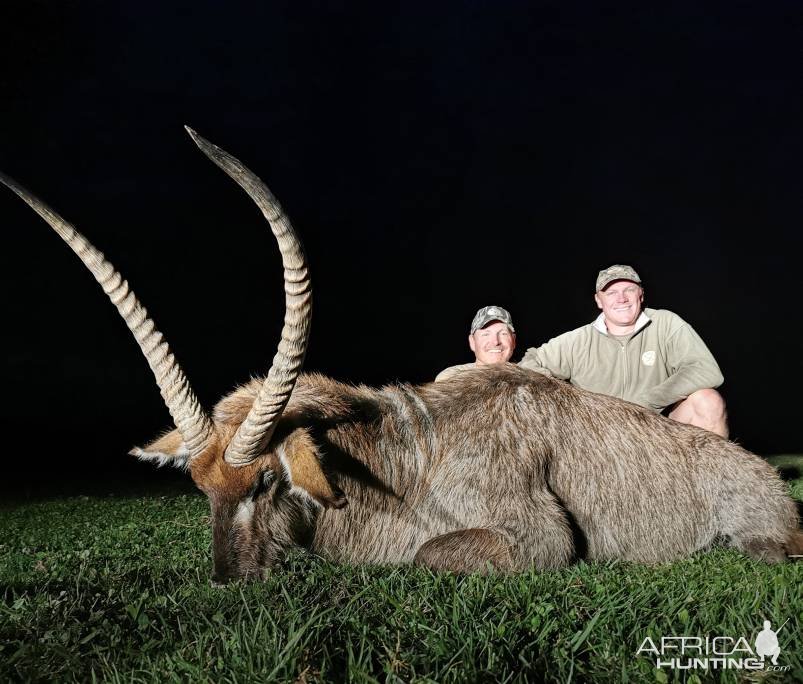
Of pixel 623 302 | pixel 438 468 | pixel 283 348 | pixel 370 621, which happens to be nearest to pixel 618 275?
pixel 623 302

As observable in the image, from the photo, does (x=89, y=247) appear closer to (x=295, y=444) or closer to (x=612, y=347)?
(x=295, y=444)

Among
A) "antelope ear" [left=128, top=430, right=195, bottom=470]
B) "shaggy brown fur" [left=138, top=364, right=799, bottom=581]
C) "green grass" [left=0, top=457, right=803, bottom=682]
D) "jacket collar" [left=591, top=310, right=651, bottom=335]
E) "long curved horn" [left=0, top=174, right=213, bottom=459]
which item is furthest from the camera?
"jacket collar" [left=591, top=310, right=651, bottom=335]

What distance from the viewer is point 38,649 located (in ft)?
8.00

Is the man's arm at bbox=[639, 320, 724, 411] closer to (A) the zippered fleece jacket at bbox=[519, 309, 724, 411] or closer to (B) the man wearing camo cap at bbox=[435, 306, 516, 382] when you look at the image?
(A) the zippered fleece jacket at bbox=[519, 309, 724, 411]

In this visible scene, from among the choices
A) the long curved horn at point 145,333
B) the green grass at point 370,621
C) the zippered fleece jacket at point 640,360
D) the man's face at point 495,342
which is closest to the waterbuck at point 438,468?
the long curved horn at point 145,333

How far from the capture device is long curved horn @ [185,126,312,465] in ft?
10.7

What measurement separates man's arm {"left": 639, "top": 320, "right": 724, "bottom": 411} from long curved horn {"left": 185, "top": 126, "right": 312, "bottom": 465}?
3873 millimetres

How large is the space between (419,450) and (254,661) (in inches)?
96.2

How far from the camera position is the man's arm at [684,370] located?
6156 millimetres

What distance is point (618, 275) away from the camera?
666cm

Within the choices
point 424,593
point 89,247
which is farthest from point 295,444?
point 89,247

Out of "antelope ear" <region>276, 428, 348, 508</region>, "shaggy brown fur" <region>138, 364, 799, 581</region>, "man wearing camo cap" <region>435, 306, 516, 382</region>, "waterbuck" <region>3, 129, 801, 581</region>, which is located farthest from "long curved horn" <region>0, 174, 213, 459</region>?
"man wearing camo cap" <region>435, 306, 516, 382</region>

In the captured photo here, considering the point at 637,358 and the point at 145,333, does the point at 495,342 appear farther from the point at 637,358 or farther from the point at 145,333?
the point at 145,333

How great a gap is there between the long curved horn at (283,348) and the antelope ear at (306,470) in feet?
0.55
